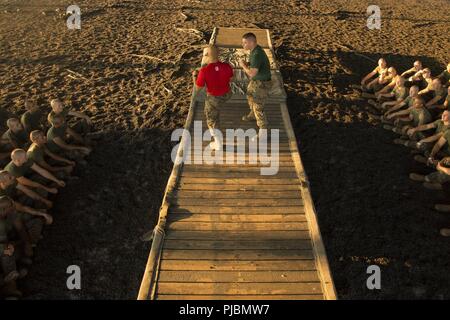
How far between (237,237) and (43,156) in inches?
206

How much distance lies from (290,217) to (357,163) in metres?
3.58

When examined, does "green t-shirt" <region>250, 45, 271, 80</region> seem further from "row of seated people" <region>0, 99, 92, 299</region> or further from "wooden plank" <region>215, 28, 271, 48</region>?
"wooden plank" <region>215, 28, 271, 48</region>

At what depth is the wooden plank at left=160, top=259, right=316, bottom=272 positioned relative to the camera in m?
6.31

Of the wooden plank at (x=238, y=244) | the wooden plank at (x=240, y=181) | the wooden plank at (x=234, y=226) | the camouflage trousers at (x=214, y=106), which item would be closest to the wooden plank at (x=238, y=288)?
the wooden plank at (x=238, y=244)

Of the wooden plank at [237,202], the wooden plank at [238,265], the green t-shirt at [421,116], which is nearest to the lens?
the wooden plank at [238,265]

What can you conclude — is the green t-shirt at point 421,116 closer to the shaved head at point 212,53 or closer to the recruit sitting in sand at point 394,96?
the recruit sitting in sand at point 394,96

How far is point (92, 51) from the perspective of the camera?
15.7m

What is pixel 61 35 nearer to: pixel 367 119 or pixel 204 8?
pixel 204 8

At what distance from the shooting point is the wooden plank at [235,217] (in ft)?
23.7

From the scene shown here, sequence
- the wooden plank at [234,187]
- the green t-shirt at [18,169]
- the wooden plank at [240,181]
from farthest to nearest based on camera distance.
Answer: the wooden plank at [240,181]
the wooden plank at [234,187]
the green t-shirt at [18,169]

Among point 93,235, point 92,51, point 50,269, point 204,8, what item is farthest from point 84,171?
point 204,8

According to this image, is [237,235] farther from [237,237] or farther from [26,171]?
[26,171]

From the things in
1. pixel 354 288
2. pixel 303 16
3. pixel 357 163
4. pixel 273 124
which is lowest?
pixel 354 288

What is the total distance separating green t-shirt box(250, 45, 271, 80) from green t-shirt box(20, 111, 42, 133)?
18.7ft
